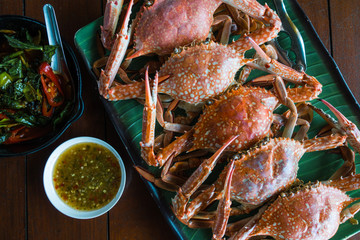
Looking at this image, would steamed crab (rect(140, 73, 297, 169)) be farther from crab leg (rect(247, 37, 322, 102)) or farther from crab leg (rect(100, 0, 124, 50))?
crab leg (rect(100, 0, 124, 50))

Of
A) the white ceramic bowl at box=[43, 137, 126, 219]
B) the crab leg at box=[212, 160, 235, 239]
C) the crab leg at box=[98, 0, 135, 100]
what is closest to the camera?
the crab leg at box=[212, 160, 235, 239]

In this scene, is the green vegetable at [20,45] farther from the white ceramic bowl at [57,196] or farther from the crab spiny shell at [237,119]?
the crab spiny shell at [237,119]

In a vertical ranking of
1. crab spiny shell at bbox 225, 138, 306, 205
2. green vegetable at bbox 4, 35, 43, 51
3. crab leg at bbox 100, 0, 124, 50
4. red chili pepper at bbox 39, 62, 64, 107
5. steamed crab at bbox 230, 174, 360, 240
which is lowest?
steamed crab at bbox 230, 174, 360, 240

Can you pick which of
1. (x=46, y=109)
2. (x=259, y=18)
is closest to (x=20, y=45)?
(x=46, y=109)

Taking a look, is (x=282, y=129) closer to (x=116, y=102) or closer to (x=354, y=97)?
(x=354, y=97)

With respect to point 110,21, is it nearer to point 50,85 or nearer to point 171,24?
point 171,24

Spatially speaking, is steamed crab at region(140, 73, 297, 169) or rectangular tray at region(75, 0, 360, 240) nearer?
steamed crab at region(140, 73, 297, 169)

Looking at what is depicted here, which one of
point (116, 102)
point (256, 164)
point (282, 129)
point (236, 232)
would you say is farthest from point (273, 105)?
point (116, 102)

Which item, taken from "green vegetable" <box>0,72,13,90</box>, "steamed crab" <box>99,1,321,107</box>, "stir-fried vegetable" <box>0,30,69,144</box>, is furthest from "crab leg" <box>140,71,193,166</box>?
"green vegetable" <box>0,72,13,90</box>

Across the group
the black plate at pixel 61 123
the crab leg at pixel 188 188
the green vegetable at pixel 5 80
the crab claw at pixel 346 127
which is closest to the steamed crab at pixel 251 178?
the crab leg at pixel 188 188
